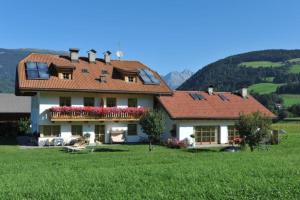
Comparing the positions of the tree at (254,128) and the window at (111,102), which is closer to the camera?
the tree at (254,128)

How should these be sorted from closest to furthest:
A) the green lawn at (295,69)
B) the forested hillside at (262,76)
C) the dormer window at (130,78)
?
the dormer window at (130,78) → the forested hillside at (262,76) → the green lawn at (295,69)

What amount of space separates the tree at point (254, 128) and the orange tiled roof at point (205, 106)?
8.50 m

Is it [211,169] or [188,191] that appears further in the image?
[211,169]

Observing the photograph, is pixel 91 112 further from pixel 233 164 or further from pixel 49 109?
pixel 233 164

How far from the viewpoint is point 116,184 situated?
534 inches

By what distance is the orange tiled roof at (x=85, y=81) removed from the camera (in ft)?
120

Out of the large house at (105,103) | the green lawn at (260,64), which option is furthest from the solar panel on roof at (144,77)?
the green lawn at (260,64)

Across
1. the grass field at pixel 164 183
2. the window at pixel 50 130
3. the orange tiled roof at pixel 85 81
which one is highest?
the orange tiled roof at pixel 85 81

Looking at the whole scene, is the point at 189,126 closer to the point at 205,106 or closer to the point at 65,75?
the point at 205,106

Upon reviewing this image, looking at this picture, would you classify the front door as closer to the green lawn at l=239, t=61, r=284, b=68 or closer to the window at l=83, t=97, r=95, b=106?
the window at l=83, t=97, r=95, b=106

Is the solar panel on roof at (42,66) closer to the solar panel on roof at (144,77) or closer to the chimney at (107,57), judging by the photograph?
the chimney at (107,57)

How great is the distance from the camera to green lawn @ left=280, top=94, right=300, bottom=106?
387 feet

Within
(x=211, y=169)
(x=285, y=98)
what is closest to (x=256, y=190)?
(x=211, y=169)

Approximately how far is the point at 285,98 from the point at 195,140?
91.2 metres
